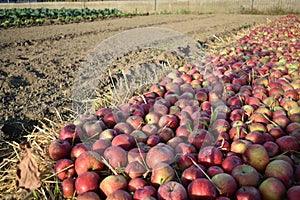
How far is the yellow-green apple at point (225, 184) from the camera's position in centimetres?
184

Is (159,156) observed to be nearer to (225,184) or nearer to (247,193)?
(225,184)

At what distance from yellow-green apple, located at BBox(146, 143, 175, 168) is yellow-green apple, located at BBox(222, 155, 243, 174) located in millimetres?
378

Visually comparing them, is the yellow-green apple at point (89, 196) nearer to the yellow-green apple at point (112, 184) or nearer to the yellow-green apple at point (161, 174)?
the yellow-green apple at point (112, 184)

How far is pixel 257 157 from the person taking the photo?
214 centimetres

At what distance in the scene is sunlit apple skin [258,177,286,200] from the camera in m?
1.85

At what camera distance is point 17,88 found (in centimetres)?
493

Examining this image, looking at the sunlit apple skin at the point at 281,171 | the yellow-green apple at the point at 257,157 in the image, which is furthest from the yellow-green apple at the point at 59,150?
the sunlit apple skin at the point at 281,171

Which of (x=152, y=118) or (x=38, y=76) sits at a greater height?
(x=152, y=118)

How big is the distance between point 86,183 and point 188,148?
2.63 feet

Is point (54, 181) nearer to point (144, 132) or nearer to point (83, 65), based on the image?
point (144, 132)

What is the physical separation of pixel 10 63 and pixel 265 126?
560cm

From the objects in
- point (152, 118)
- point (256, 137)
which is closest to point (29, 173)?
point (152, 118)

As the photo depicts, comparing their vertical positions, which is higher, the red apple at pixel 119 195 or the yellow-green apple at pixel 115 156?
the yellow-green apple at pixel 115 156

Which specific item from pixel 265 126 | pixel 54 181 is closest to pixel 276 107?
pixel 265 126
